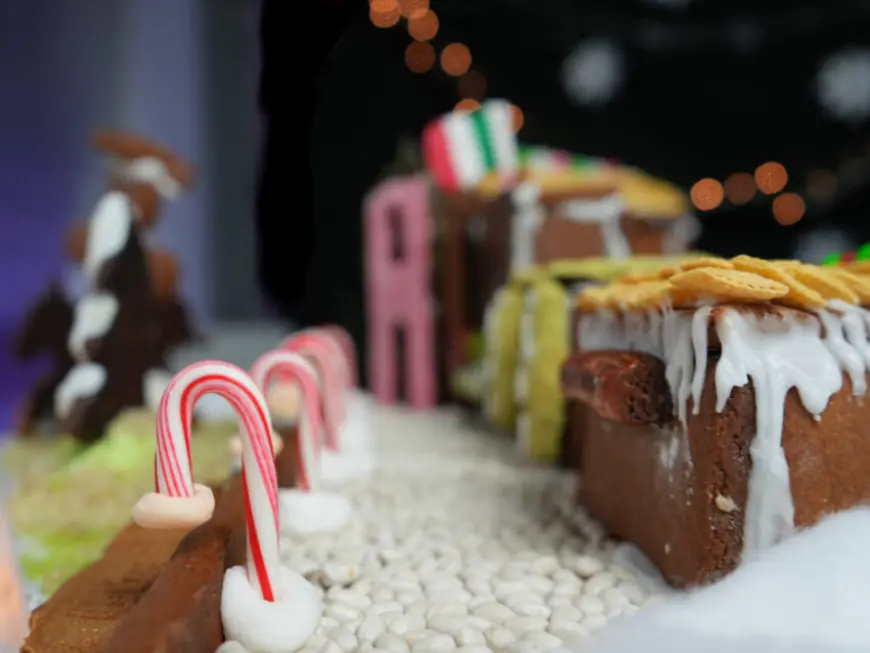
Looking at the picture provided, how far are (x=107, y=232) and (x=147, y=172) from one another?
0.30m

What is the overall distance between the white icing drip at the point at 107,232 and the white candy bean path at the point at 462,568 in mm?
981

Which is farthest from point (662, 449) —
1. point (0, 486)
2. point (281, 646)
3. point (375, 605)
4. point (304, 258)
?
point (304, 258)

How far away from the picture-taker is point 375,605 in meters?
1.01

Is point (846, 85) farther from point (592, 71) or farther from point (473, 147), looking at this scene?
point (473, 147)

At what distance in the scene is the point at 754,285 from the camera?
3.15 ft

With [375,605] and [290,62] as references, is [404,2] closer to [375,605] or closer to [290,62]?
[290,62]

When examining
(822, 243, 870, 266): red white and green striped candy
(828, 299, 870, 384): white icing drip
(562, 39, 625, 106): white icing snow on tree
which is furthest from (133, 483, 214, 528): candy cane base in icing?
(562, 39, 625, 106): white icing snow on tree

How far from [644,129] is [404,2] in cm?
155

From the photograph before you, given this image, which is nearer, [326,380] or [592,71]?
[326,380]

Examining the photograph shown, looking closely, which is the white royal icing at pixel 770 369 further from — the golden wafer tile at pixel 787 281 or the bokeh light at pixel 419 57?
the bokeh light at pixel 419 57

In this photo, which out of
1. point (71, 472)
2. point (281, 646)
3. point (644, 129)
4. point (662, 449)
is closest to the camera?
point (281, 646)

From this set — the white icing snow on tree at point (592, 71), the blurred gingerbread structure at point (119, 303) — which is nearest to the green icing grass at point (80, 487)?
the blurred gingerbread structure at point (119, 303)

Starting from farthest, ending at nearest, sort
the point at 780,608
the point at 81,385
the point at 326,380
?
the point at 81,385
the point at 326,380
the point at 780,608

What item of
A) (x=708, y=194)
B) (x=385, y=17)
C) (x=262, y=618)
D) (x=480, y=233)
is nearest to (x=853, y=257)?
(x=262, y=618)
